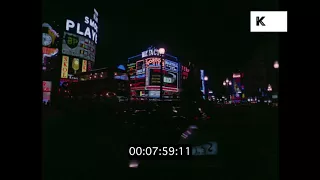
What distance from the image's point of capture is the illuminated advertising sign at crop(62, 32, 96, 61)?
37.3m

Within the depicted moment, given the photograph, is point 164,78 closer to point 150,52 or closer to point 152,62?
point 152,62

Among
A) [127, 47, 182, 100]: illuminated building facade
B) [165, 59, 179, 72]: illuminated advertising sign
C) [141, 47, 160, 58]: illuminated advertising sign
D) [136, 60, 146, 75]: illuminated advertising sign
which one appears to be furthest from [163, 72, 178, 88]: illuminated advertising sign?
[136, 60, 146, 75]: illuminated advertising sign

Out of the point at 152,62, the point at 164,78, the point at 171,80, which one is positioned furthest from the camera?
the point at 171,80

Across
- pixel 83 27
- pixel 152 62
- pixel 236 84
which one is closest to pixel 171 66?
pixel 152 62

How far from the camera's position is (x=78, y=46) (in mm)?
Answer: 38906

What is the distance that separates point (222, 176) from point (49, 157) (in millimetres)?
4020

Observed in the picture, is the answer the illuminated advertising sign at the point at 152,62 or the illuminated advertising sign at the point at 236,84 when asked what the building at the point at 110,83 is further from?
the illuminated advertising sign at the point at 236,84

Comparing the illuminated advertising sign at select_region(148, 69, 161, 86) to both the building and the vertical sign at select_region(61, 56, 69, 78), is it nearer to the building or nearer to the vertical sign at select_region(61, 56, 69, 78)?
the vertical sign at select_region(61, 56, 69, 78)

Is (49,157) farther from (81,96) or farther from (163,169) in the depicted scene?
(81,96)

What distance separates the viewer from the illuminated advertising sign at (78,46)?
3734 centimetres

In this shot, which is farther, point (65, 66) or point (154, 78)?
point (154, 78)
